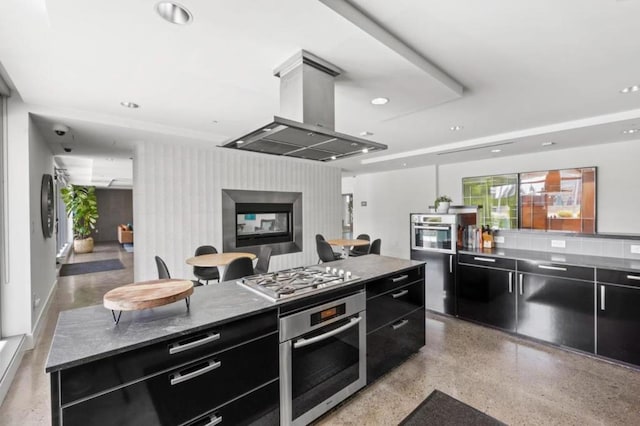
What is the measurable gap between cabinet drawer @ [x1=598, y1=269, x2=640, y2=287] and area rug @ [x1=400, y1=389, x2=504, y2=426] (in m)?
2.57

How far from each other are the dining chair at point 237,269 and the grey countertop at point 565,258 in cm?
266

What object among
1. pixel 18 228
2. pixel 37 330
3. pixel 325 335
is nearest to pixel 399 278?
pixel 325 335

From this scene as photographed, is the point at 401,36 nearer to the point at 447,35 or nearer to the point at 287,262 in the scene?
the point at 447,35

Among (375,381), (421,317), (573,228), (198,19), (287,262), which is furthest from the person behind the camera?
(287,262)

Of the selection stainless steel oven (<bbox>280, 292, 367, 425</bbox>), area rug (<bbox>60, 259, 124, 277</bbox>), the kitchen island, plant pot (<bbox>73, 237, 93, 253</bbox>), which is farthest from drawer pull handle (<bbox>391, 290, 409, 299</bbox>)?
plant pot (<bbox>73, 237, 93, 253</bbox>)

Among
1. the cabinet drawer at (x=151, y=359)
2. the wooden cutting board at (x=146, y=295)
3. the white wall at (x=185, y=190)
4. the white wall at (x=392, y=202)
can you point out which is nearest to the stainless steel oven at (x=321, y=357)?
the cabinet drawer at (x=151, y=359)

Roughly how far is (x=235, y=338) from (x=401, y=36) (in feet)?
6.84

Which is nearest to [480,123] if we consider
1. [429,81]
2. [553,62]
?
[553,62]

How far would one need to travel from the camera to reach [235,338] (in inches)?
60.5

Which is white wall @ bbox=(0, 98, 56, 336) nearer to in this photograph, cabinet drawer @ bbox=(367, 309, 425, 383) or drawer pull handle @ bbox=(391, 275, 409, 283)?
cabinet drawer @ bbox=(367, 309, 425, 383)

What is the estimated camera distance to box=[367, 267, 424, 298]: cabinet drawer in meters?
2.33

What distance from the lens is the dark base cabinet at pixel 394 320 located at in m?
2.33

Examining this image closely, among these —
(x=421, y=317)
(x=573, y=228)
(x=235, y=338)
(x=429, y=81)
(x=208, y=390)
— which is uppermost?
(x=429, y=81)

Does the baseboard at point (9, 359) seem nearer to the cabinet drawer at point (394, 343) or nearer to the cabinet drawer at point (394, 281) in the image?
the cabinet drawer at point (394, 343)
